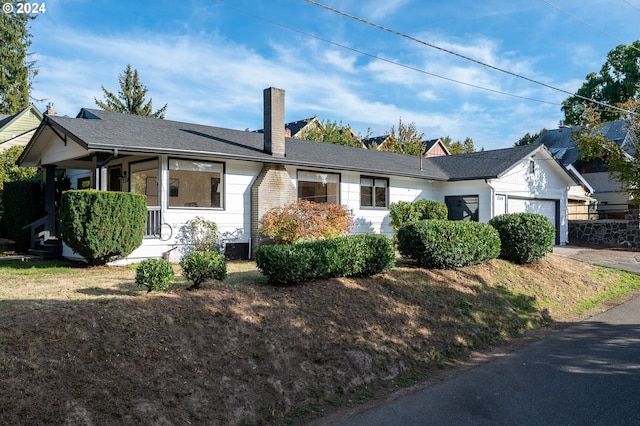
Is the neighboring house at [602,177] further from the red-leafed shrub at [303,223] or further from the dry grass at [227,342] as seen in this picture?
the dry grass at [227,342]

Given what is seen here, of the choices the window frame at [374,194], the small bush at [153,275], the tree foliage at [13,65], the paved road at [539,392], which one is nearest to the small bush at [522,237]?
the paved road at [539,392]

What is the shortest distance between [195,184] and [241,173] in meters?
1.42

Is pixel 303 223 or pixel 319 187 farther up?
pixel 319 187

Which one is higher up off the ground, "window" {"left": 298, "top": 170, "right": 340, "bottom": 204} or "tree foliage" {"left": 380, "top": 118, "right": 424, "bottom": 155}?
"tree foliage" {"left": 380, "top": 118, "right": 424, "bottom": 155}

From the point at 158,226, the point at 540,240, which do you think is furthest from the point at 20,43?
the point at 540,240

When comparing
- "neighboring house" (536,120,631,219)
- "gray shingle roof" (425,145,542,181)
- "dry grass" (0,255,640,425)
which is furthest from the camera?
"neighboring house" (536,120,631,219)

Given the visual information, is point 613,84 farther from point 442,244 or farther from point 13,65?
point 13,65

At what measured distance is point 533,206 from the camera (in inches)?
853

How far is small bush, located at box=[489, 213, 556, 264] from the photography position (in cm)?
1229

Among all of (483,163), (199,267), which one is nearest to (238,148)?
(199,267)

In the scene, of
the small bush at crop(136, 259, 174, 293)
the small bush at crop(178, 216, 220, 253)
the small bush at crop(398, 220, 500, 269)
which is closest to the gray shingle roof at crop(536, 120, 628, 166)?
the small bush at crop(398, 220, 500, 269)

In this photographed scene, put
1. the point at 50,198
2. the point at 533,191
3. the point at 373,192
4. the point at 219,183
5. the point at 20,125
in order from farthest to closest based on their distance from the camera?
the point at 20,125
the point at 533,191
the point at 373,192
the point at 50,198
the point at 219,183

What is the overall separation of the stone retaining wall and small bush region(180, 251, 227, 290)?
21558 millimetres

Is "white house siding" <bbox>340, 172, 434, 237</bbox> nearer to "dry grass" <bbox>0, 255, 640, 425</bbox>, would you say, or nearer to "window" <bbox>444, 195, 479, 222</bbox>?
"window" <bbox>444, 195, 479, 222</bbox>
